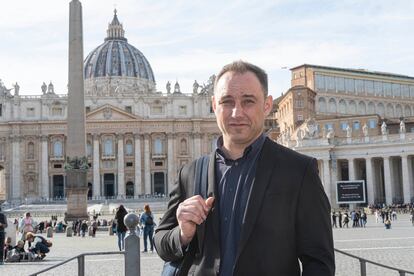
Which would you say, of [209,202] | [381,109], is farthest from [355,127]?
[209,202]

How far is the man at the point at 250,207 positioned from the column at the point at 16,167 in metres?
77.1

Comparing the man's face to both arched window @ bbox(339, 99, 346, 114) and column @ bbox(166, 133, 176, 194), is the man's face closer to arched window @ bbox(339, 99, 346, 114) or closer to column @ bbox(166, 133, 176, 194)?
arched window @ bbox(339, 99, 346, 114)

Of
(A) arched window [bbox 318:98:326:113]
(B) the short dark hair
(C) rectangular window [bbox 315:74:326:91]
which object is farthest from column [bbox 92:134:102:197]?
(B) the short dark hair

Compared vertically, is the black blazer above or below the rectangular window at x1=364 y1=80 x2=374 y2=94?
below

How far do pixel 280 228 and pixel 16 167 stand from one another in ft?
259

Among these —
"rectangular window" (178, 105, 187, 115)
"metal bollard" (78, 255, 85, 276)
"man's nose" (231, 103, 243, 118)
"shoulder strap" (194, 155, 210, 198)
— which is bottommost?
"metal bollard" (78, 255, 85, 276)

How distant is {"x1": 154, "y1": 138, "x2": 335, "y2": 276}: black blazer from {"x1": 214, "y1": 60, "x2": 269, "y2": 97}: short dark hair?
0.34 metres

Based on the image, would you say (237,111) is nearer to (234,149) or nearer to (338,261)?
(234,149)

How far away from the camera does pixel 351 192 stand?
31.7m

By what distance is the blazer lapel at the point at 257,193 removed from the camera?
2711 mm

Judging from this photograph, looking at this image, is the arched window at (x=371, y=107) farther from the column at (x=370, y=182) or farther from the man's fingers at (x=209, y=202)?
the man's fingers at (x=209, y=202)

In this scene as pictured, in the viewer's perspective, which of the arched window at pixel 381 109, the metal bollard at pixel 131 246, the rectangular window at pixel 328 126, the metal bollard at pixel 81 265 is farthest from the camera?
the arched window at pixel 381 109

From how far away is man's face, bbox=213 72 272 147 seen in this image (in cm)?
293

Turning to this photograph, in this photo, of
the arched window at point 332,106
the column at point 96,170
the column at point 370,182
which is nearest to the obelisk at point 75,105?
the column at point 370,182
